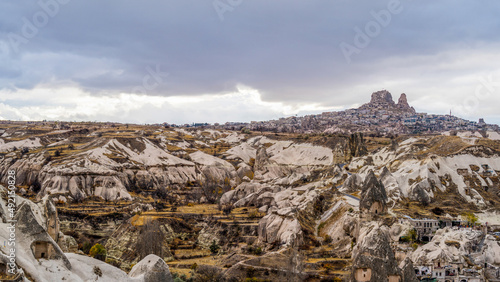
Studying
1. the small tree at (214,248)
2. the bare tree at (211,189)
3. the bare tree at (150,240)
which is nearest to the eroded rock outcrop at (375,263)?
the bare tree at (150,240)

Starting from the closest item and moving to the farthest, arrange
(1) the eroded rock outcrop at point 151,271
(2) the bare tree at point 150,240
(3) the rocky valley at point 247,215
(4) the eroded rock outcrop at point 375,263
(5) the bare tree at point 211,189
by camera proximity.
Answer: (4) the eroded rock outcrop at point 375,263 < (1) the eroded rock outcrop at point 151,271 < (3) the rocky valley at point 247,215 < (2) the bare tree at point 150,240 < (5) the bare tree at point 211,189

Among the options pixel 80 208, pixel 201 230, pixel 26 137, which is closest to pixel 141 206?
pixel 80 208

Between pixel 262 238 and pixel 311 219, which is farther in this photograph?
pixel 311 219

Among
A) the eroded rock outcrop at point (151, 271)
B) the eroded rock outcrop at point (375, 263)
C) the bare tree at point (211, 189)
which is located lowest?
the bare tree at point (211, 189)

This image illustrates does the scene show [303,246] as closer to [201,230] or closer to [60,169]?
[201,230]

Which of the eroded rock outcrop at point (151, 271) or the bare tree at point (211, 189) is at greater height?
the eroded rock outcrop at point (151, 271)

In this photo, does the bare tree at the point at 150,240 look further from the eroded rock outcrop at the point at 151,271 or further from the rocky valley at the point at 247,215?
the eroded rock outcrop at the point at 151,271

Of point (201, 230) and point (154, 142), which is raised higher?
point (154, 142)

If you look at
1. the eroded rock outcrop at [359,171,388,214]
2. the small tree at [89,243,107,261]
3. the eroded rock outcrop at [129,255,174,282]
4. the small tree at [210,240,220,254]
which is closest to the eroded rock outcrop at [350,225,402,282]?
the eroded rock outcrop at [129,255,174,282]
